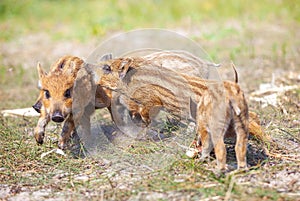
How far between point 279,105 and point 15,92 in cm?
414

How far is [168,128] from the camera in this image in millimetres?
5969

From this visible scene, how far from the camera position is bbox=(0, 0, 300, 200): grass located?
181 inches

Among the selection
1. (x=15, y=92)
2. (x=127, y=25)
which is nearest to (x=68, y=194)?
(x=15, y=92)

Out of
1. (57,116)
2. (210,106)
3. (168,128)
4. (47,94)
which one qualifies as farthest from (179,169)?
(47,94)

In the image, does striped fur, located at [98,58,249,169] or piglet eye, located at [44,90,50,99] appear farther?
piglet eye, located at [44,90,50,99]

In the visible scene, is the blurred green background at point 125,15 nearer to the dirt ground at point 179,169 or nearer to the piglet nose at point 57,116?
the dirt ground at point 179,169

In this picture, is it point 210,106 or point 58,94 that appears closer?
point 210,106

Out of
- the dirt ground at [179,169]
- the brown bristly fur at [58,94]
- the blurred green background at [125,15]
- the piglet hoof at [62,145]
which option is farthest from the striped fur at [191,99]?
the blurred green background at [125,15]

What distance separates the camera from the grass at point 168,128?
4.59m

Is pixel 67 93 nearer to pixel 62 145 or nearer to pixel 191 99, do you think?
pixel 62 145

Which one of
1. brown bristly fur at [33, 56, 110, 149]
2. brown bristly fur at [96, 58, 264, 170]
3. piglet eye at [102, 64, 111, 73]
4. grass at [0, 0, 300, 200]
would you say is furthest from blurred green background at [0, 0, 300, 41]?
brown bristly fur at [33, 56, 110, 149]

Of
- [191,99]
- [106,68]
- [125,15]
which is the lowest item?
[191,99]

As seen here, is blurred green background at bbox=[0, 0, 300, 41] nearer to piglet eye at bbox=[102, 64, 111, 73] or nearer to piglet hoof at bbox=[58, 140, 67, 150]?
piglet eye at bbox=[102, 64, 111, 73]

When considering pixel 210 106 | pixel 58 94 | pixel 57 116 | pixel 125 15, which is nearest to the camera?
pixel 210 106
